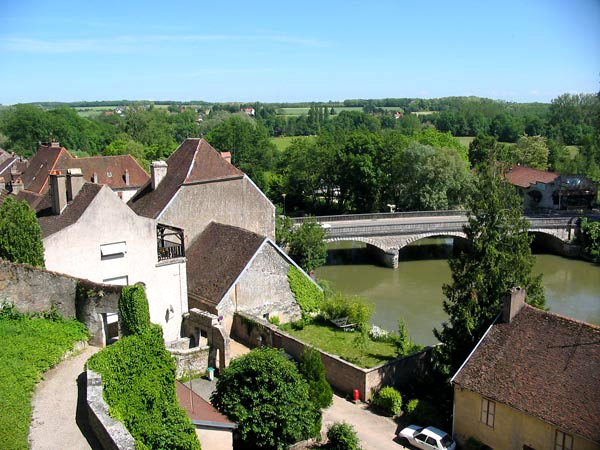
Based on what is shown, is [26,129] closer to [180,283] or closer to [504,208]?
[180,283]

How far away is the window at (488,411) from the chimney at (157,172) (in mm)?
17856

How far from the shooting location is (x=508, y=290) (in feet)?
56.2

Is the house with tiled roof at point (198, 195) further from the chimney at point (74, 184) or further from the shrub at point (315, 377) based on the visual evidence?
the shrub at point (315, 377)

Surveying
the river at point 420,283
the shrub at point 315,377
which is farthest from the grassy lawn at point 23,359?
the river at point 420,283

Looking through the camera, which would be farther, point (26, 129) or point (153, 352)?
point (26, 129)

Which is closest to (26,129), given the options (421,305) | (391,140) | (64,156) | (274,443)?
(64,156)

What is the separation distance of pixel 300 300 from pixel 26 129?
67.6 meters

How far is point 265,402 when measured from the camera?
1448 centimetres

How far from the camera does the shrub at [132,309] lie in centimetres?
1579

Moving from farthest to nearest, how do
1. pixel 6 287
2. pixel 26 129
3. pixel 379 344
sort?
pixel 26 129
pixel 379 344
pixel 6 287

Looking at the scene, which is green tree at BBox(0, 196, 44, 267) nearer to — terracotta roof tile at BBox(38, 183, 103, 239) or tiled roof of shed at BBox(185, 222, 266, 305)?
terracotta roof tile at BBox(38, 183, 103, 239)

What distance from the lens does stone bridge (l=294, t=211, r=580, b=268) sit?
4119 cm

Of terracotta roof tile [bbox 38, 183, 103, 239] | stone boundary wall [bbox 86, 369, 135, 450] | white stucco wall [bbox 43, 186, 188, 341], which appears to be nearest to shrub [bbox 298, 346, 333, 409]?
white stucco wall [bbox 43, 186, 188, 341]

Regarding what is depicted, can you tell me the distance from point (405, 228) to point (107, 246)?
2669 centimetres
